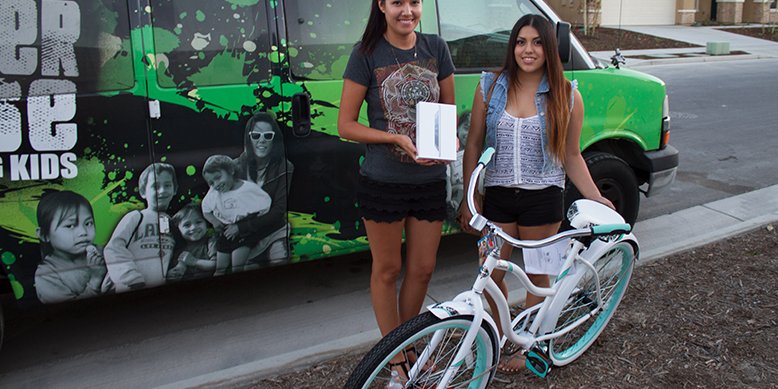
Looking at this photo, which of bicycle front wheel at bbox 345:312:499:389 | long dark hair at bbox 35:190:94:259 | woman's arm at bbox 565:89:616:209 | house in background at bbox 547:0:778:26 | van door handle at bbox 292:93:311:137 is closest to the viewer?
bicycle front wheel at bbox 345:312:499:389

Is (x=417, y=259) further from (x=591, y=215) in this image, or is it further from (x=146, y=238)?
(x=146, y=238)

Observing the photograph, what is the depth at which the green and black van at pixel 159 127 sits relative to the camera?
3264mm

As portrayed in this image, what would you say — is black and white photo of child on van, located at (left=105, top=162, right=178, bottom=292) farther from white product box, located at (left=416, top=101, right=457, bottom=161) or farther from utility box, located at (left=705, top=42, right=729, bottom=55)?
utility box, located at (left=705, top=42, right=729, bottom=55)

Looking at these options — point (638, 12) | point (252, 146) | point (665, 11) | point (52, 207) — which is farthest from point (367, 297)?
point (665, 11)

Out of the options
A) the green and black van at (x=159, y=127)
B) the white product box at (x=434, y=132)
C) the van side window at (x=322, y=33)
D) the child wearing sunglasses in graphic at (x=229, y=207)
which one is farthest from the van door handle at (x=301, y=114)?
the white product box at (x=434, y=132)

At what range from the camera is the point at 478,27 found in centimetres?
433

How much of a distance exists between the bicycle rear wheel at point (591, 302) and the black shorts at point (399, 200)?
0.85 m

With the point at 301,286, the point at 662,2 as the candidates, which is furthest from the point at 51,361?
the point at 662,2

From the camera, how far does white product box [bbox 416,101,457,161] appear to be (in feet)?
8.53

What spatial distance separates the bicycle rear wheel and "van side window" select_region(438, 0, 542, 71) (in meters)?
1.52

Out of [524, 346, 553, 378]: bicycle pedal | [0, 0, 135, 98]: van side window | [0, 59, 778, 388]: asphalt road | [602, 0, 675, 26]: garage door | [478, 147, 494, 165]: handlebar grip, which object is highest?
[602, 0, 675, 26]: garage door

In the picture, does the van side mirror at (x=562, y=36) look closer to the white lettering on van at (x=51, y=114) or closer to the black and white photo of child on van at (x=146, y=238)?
the black and white photo of child on van at (x=146, y=238)

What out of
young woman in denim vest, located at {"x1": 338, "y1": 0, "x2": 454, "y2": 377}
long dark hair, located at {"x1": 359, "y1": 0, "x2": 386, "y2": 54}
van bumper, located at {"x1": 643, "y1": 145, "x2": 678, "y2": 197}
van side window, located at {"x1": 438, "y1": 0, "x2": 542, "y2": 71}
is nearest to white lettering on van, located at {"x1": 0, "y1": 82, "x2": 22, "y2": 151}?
young woman in denim vest, located at {"x1": 338, "y1": 0, "x2": 454, "y2": 377}

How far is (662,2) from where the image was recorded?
97.0 ft
